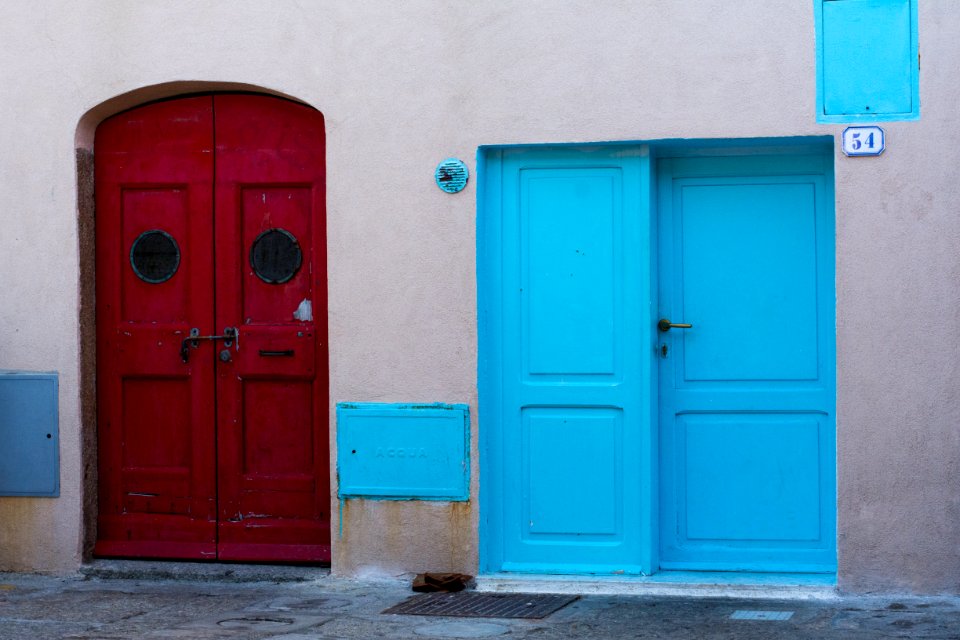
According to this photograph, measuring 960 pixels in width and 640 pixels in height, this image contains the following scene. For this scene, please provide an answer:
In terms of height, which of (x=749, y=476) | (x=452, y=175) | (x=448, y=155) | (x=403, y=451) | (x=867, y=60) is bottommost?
(x=749, y=476)

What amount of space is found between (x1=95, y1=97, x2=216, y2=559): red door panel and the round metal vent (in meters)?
1.32

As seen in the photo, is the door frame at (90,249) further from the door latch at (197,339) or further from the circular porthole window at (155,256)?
the door latch at (197,339)

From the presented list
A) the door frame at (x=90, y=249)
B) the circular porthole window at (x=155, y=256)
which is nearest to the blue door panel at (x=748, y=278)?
the door frame at (x=90, y=249)

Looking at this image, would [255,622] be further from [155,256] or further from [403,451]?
[155,256]

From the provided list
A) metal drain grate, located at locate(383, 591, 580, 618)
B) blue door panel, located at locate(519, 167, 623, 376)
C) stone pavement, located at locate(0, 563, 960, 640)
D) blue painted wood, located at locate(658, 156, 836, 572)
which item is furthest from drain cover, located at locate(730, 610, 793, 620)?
blue door panel, located at locate(519, 167, 623, 376)

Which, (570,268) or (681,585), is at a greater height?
(570,268)

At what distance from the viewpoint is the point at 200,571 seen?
6953 mm

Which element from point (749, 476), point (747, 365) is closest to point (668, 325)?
point (747, 365)

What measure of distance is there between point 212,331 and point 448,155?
160 cm

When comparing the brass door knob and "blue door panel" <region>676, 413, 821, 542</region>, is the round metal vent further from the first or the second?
"blue door panel" <region>676, 413, 821, 542</region>

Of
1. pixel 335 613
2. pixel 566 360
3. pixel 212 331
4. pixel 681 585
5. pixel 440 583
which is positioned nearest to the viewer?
pixel 335 613

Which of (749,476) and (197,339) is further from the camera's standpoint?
(197,339)

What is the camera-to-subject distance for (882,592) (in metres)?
6.21

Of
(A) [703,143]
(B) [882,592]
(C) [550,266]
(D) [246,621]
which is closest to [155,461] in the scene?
(D) [246,621]
